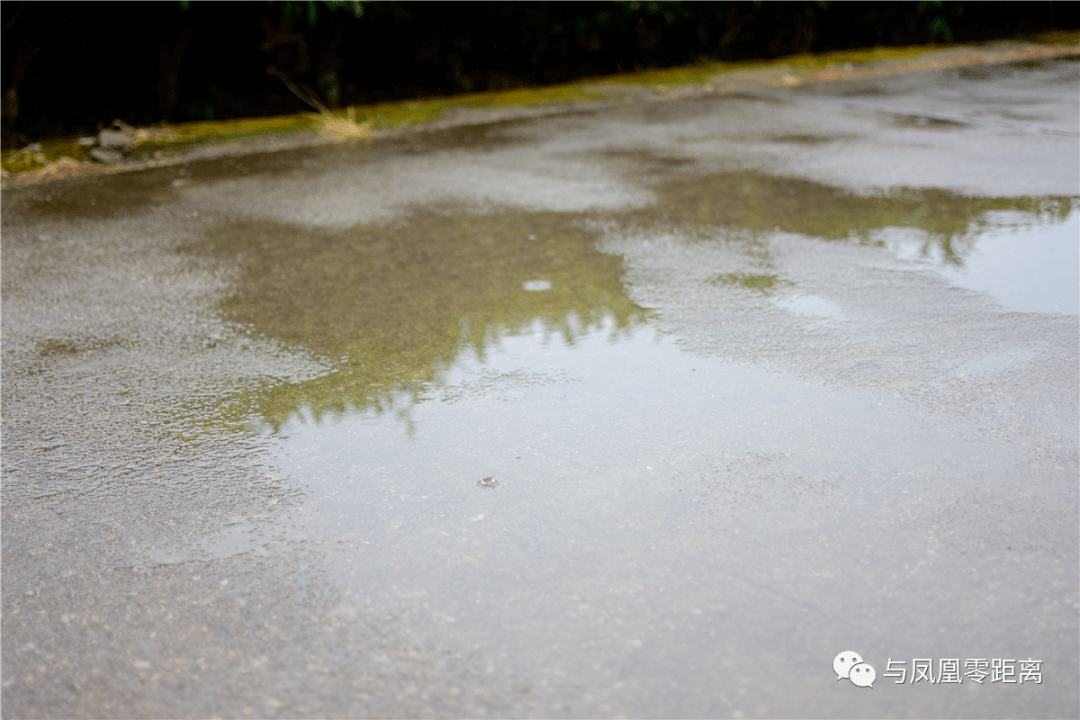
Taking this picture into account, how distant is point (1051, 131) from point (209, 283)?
23.6 ft

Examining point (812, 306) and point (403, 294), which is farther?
point (403, 294)

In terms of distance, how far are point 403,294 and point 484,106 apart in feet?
20.0

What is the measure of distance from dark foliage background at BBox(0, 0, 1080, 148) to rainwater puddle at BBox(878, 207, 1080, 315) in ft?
18.9

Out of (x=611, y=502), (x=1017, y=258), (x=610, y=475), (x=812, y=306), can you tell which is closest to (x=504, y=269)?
(x=812, y=306)

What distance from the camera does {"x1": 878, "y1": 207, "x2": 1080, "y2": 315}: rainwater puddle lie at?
4.51 meters

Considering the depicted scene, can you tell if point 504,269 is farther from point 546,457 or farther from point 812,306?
point 546,457

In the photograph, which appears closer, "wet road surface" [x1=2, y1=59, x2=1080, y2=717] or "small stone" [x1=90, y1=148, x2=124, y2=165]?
"wet road surface" [x1=2, y1=59, x2=1080, y2=717]

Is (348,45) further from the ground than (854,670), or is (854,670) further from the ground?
(348,45)

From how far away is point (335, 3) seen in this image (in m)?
8.89

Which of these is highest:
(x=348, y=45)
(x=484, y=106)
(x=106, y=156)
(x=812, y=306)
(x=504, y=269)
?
(x=348, y=45)

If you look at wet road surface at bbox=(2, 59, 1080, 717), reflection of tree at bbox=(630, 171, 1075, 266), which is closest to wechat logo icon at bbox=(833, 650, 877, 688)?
wet road surface at bbox=(2, 59, 1080, 717)

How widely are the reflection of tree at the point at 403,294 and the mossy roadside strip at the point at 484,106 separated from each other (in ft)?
9.19

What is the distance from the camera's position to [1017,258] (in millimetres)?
5051

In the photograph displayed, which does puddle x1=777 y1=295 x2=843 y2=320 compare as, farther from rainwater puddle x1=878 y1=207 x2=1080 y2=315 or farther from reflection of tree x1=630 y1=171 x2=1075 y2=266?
reflection of tree x1=630 y1=171 x2=1075 y2=266
